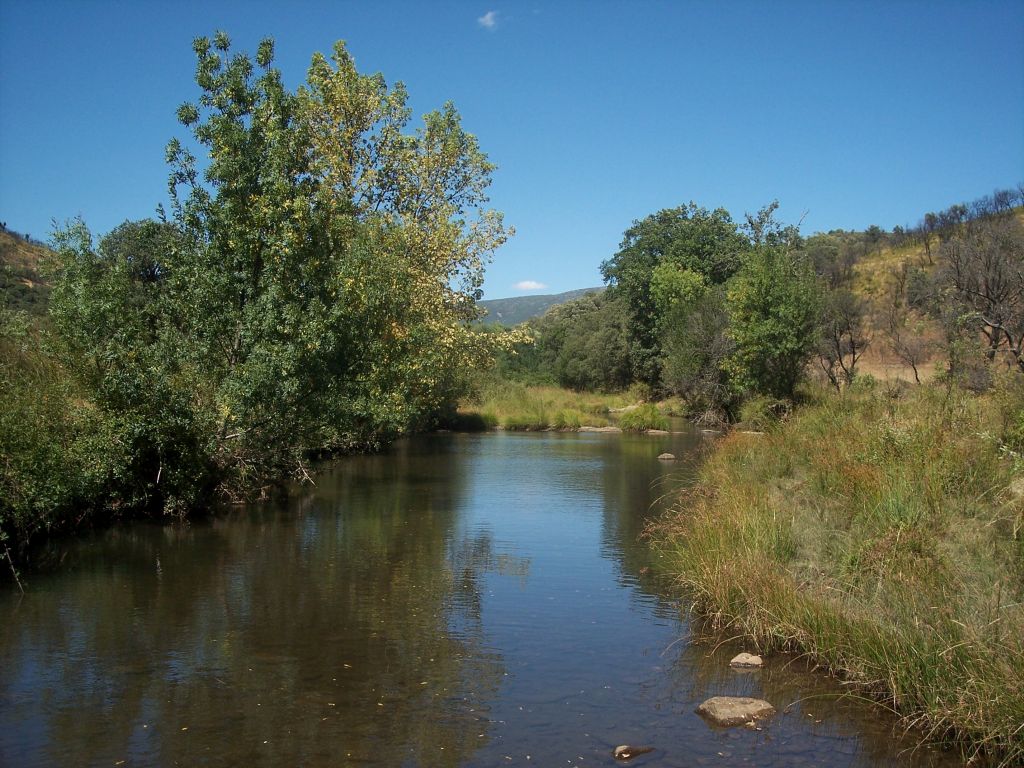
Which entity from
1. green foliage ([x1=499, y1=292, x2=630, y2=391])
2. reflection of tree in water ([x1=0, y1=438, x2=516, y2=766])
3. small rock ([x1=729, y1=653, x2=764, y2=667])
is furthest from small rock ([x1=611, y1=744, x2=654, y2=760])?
green foliage ([x1=499, y1=292, x2=630, y2=391])

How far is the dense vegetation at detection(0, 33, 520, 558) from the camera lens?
14211mm

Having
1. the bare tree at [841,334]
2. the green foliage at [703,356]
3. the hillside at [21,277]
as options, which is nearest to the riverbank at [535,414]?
the green foliage at [703,356]

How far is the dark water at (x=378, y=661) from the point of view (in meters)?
7.33

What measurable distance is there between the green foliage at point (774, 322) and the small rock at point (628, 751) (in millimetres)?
32654

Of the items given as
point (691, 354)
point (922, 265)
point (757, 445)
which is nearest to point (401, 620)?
point (757, 445)

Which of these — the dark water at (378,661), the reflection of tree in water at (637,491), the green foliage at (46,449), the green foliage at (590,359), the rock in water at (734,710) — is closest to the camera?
the dark water at (378,661)

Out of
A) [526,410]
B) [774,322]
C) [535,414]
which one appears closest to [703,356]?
[774,322]

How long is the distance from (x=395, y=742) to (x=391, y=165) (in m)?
24.3

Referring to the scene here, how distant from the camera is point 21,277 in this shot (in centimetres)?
4506

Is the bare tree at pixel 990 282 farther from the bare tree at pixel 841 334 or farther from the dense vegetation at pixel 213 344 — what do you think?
the dense vegetation at pixel 213 344

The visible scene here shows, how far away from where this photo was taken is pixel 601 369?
207 ft

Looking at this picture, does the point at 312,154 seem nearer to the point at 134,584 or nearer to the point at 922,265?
the point at 134,584

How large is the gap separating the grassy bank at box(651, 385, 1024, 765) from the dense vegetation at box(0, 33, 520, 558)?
948 centimetres

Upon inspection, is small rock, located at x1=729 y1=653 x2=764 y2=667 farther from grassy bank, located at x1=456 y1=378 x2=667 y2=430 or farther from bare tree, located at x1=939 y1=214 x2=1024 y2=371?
grassy bank, located at x1=456 y1=378 x2=667 y2=430
